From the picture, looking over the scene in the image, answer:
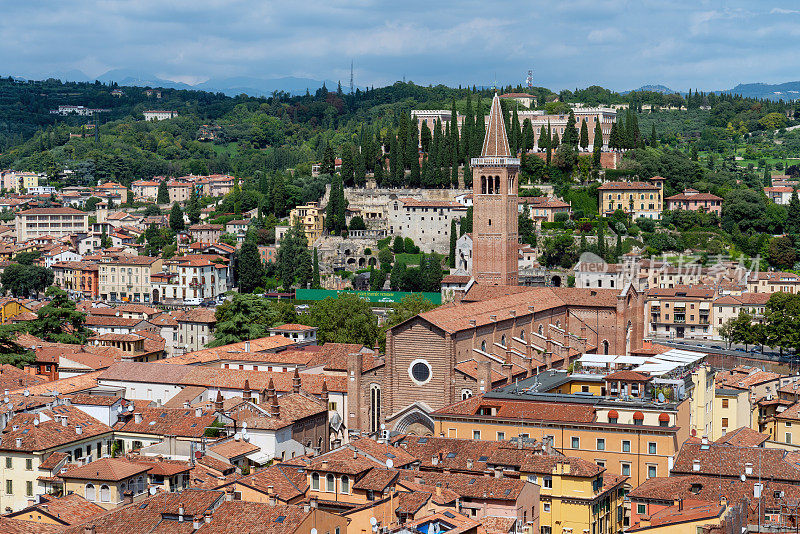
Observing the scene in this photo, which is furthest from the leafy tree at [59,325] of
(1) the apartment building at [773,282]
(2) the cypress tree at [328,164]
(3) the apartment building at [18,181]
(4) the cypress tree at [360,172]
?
(3) the apartment building at [18,181]

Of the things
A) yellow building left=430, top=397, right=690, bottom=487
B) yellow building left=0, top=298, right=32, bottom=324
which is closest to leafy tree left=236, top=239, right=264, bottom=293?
yellow building left=0, top=298, right=32, bottom=324

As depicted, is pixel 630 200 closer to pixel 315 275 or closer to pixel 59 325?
pixel 315 275

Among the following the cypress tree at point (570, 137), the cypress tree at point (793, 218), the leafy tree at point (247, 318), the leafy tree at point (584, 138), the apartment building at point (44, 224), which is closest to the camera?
the leafy tree at point (247, 318)

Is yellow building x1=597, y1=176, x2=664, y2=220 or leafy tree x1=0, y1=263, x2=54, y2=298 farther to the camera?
leafy tree x1=0, y1=263, x2=54, y2=298

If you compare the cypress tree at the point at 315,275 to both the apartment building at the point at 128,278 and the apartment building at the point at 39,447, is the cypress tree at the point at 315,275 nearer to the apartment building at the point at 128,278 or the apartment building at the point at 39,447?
the apartment building at the point at 128,278

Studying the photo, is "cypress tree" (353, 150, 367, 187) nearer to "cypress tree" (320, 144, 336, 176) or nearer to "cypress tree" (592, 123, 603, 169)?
"cypress tree" (320, 144, 336, 176)

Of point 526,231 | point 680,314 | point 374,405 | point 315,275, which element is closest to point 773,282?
point 680,314
